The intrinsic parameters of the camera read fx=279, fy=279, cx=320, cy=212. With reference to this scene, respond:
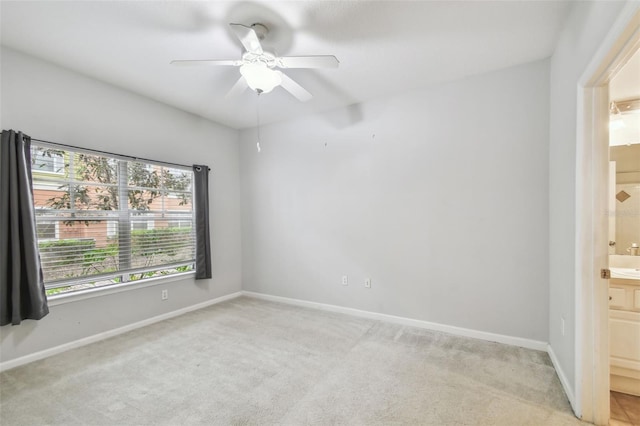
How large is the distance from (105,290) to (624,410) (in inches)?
172

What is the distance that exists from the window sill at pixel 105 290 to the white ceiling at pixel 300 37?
2.13 m

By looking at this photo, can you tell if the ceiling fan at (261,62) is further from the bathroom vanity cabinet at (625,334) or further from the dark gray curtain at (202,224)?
the bathroom vanity cabinet at (625,334)

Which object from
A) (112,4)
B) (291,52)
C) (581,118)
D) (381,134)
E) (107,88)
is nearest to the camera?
(581,118)

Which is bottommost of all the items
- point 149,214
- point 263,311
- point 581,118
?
point 263,311

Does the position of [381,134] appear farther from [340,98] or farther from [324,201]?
[324,201]

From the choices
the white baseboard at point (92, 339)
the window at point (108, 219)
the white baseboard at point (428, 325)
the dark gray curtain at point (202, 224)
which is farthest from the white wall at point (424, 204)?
the window at point (108, 219)

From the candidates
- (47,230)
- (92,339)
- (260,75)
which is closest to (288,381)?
(92,339)

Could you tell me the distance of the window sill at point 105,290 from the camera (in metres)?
2.56

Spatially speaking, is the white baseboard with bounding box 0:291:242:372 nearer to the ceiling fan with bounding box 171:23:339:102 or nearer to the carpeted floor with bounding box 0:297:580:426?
the carpeted floor with bounding box 0:297:580:426

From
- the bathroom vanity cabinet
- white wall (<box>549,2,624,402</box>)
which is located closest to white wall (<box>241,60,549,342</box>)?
white wall (<box>549,2,624,402</box>)

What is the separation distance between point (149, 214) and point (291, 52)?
2.46m

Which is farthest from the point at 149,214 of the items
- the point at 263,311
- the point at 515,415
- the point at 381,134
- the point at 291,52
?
the point at 515,415

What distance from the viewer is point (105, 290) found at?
288cm

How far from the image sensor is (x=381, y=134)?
129 inches
